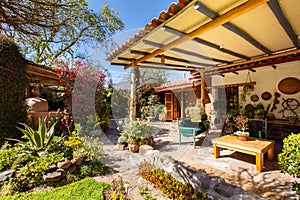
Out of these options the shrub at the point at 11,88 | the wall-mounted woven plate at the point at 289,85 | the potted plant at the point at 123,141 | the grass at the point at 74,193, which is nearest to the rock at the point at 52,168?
the grass at the point at 74,193

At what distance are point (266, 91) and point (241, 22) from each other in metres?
3.82

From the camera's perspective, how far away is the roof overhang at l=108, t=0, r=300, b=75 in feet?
6.98

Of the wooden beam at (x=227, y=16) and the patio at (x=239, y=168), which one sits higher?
the wooden beam at (x=227, y=16)

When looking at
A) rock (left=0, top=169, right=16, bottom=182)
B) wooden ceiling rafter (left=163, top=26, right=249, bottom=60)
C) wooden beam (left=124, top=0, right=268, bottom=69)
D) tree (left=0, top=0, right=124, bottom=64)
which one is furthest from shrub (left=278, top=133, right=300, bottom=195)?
tree (left=0, top=0, right=124, bottom=64)

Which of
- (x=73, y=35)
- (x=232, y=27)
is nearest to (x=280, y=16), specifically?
(x=232, y=27)

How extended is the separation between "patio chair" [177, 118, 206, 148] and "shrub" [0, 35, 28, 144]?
4774 millimetres

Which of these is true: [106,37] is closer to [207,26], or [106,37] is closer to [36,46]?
[36,46]

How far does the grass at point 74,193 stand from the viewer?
7.34ft

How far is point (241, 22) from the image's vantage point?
262 cm

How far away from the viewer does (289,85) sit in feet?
15.6

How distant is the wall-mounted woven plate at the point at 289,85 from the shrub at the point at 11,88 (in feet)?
26.6

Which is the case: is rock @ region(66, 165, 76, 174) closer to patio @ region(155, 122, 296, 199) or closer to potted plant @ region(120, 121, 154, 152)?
potted plant @ region(120, 121, 154, 152)

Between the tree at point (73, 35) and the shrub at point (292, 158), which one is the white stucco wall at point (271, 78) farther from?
the tree at point (73, 35)

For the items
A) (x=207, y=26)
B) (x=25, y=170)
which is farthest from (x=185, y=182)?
(x=25, y=170)
